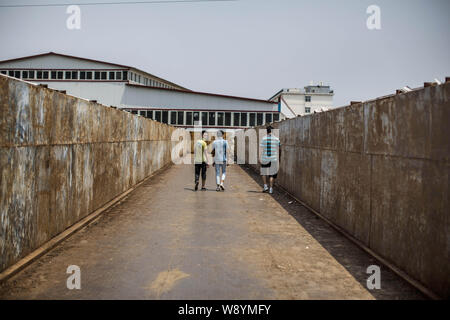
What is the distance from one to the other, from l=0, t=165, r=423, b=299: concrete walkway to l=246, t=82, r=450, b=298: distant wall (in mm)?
358

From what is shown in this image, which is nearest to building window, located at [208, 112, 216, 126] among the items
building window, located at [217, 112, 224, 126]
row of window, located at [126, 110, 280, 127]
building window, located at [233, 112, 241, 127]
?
row of window, located at [126, 110, 280, 127]

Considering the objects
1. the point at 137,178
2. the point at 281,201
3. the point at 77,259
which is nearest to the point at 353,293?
the point at 77,259

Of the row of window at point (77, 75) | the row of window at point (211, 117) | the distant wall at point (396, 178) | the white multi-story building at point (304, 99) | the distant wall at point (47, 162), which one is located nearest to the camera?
the distant wall at point (396, 178)

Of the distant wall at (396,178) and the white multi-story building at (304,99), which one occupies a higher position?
the white multi-story building at (304,99)

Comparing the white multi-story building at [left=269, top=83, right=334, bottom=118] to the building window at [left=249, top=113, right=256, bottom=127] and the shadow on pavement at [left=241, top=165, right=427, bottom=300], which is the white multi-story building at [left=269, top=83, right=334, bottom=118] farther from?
the shadow on pavement at [left=241, top=165, right=427, bottom=300]

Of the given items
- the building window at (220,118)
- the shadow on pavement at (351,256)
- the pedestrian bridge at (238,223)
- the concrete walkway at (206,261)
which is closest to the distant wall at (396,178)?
the pedestrian bridge at (238,223)

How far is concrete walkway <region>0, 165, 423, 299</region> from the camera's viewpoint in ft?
15.0

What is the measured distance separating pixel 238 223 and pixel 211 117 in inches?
1435

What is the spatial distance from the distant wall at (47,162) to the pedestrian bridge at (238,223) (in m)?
0.03

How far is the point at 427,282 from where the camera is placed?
178 inches

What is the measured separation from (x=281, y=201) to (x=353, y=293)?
7029mm

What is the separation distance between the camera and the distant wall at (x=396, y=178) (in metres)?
4.30

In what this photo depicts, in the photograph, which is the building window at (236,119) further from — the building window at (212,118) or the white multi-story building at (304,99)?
the white multi-story building at (304,99)
